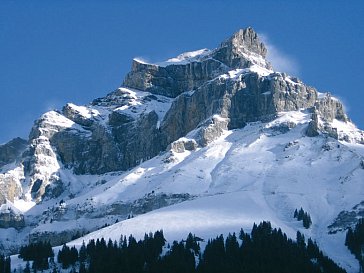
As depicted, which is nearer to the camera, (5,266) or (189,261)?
(5,266)

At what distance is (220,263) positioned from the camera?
623 ft

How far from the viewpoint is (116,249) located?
200 m

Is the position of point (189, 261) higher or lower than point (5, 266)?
lower

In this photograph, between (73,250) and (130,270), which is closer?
(130,270)

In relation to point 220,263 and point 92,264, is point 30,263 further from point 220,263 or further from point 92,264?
point 220,263

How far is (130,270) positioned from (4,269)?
2303 centimetres

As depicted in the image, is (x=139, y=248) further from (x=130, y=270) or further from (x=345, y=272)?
(x=345, y=272)

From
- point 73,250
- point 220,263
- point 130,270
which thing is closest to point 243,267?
point 220,263

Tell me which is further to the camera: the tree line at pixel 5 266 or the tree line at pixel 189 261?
the tree line at pixel 189 261

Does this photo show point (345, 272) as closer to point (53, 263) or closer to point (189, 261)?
point (189, 261)

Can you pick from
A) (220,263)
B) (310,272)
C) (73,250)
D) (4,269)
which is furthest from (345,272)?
(4,269)

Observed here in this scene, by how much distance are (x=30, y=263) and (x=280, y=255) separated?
1878 inches

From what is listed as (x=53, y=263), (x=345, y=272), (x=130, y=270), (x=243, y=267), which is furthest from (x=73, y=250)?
(x=345, y=272)

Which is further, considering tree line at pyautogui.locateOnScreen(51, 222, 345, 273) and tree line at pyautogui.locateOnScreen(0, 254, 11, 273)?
tree line at pyautogui.locateOnScreen(51, 222, 345, 273)
